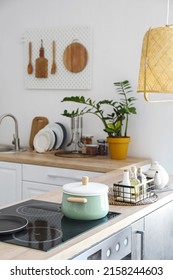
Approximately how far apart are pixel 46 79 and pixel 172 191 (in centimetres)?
209

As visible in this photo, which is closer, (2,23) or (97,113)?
(97,113)

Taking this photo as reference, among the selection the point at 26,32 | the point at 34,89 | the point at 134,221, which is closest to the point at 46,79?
the point at 34,89

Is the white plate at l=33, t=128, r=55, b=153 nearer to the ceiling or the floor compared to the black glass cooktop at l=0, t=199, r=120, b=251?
nearer to the ceiling

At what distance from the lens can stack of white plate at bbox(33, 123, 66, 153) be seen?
12.6 ft

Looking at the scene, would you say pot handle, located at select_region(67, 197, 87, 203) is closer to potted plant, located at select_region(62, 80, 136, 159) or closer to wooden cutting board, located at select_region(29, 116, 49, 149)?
potted plant, located at select_region(62, 80, 136, 159)

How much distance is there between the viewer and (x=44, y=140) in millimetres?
3865

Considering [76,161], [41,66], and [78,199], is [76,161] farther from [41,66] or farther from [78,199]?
[78,199]

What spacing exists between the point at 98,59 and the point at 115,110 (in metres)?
0.51

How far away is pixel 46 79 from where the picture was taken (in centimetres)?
405

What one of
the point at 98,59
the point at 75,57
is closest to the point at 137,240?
the point at 98,59

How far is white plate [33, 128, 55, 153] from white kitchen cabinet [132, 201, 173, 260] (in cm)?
169

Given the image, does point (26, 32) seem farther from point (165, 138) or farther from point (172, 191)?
point (172, 191)

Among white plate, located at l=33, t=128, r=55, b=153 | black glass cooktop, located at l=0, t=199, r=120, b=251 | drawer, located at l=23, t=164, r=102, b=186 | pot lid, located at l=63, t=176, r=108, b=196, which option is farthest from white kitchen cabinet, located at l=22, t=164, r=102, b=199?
pot lid, located at l=63, t=176, r=108, b=196

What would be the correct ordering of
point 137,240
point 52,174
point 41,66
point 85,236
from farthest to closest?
point 41,66 < point 52,174 < point 137,240 < point 85,236
